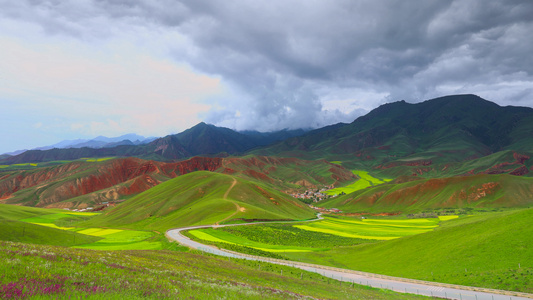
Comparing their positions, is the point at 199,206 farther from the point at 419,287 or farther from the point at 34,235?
the point at 419,287

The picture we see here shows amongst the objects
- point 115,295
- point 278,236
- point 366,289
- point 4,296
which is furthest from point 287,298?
point 278,236

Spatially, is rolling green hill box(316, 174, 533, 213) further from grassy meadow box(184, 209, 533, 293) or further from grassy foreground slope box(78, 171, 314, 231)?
grassy meadow box(184, 209, 533, 293)

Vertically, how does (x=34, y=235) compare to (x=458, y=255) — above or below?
above

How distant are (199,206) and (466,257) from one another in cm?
9617

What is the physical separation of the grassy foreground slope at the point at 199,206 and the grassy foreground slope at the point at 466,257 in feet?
182

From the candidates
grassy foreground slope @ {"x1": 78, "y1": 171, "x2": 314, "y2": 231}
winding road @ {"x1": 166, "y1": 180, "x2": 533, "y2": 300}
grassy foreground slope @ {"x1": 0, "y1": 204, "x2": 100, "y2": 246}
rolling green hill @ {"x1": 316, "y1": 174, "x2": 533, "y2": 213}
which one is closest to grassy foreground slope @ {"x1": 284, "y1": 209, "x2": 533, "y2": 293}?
winding road @ {"x1": 166, "y1": 180, "x2": 533, "y2": 300}

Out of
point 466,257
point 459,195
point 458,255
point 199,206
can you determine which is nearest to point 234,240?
point 458,255

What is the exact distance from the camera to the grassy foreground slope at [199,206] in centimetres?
10594

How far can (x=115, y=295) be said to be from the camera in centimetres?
1087

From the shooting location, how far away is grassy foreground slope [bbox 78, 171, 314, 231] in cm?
10594

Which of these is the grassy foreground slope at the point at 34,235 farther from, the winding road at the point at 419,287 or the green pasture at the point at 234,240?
the winding road at the point at 419,287

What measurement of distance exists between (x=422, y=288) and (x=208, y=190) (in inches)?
4695

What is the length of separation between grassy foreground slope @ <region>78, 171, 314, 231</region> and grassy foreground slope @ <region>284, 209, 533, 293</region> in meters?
55.6

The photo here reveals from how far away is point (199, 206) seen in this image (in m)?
117
